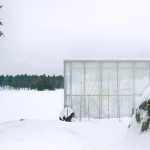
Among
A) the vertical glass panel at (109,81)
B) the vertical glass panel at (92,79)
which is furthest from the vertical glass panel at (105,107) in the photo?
the vertical glass panel at (92,79)

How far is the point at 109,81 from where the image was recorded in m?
18.2

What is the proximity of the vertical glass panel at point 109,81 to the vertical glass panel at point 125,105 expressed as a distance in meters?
0.73

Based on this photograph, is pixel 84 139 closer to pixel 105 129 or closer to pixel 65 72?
pixel 105 129

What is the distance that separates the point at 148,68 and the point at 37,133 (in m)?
11.1

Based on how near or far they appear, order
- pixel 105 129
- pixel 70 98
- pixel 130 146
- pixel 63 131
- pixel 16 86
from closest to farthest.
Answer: pixel 130 146 → pixel 63 131 → pixel 105 129 → pixel 70 98 → pixel 16 86

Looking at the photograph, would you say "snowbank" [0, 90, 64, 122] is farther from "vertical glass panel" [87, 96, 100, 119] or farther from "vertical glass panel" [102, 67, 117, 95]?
"vertical glass panel" [102, 67, 117, 95]

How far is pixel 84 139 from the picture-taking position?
8.96 metres

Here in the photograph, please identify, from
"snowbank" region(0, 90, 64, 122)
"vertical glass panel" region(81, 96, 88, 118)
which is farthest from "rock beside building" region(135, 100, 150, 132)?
"snowbank" region(0, 90, 64, 122)

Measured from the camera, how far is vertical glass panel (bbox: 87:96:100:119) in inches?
707

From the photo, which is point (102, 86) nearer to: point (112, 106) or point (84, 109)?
point (112, 106)

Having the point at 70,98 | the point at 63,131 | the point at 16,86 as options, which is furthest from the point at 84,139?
the point at 16,86

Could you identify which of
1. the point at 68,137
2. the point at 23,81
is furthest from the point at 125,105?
the point at 23,81

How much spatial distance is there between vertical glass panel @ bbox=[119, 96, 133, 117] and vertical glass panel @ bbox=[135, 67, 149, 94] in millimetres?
702

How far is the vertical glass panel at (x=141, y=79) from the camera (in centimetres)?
1834
